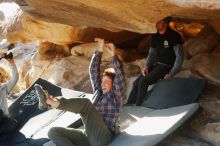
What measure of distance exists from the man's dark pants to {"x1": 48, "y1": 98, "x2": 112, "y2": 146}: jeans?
4.68 ft

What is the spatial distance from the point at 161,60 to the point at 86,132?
2.03m

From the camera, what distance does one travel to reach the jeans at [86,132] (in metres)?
4.39

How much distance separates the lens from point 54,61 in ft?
30.9

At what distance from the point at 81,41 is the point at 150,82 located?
3.37m

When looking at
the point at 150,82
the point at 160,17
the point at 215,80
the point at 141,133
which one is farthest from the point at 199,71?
the point at 141,133

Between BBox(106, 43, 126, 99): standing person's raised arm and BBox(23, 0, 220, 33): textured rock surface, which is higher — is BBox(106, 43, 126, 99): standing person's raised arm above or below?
below

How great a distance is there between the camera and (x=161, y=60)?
242 inches

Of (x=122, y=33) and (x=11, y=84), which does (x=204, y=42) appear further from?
A: (x=11, y=84)

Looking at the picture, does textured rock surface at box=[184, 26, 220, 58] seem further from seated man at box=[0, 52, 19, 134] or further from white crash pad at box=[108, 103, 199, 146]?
seated man at box=[0, 52, 19, 134]

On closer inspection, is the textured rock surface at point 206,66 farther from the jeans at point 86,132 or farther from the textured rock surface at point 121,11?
the jeans at point 86,132

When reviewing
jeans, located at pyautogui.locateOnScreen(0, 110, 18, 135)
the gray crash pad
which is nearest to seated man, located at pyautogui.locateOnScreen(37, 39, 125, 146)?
the gray crash pad

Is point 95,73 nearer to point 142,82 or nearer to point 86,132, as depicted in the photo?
point 86,132

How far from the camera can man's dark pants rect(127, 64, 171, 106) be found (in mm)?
6039

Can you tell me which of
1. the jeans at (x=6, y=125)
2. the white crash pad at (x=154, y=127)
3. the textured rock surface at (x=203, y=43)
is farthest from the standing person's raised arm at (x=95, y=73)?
the textured rock surface at (x=203, y=43)
